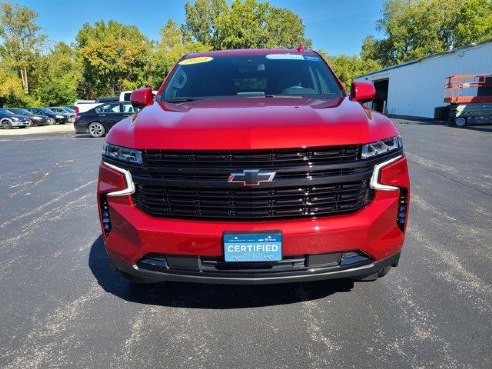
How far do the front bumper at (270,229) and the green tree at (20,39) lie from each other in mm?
59125

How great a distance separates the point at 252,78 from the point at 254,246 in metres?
1.91

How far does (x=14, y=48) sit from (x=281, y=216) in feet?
207

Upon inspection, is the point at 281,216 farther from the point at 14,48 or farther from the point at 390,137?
the point at 14,48

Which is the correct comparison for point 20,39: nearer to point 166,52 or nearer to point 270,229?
point 166,52

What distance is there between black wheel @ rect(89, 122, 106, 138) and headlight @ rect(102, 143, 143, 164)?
16.8 metres

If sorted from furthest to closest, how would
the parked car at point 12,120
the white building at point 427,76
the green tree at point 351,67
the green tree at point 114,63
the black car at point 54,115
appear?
the green tree at point 351,67 < the green tree at point 114,63 < the black car at point 54,115 < the parked car at point 12,120 < the white building at point 427,76

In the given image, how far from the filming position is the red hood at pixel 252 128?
2330 mm

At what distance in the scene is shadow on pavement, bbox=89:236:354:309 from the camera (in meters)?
2.98

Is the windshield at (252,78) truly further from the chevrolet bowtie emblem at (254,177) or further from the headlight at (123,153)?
the chevrolet bowtie emblem at (254,177)

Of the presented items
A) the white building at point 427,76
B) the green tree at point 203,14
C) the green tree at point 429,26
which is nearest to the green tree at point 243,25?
the green tree at point 203,14

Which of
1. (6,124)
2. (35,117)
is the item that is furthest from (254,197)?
(35,117)

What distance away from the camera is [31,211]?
5.60 m

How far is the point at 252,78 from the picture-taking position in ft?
12.3

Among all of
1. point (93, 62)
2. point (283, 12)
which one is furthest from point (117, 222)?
point (283, 12)
